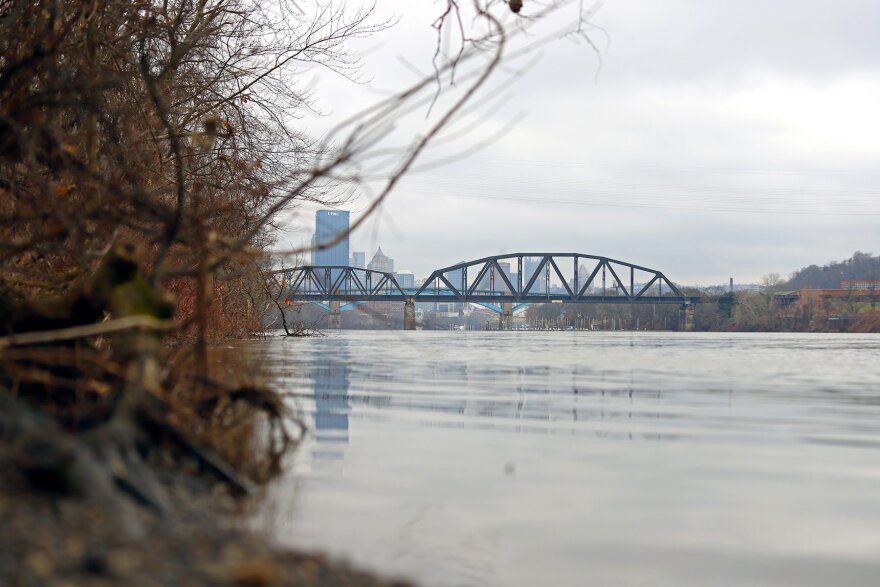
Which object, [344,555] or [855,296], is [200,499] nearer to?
[344,555]

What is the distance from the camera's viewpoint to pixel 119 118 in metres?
10.8

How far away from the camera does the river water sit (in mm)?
3861

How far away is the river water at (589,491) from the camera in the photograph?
3861 millimetres

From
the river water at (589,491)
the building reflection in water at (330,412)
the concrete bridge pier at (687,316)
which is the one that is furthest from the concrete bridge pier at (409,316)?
the river water at (589,491)

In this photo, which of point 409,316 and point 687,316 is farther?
point 687,316

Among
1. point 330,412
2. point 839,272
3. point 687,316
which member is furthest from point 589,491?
point 839,272

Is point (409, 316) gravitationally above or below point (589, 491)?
above

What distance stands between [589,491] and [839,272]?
6362 inches

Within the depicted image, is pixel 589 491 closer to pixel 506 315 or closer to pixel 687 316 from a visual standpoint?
pixel 687 316

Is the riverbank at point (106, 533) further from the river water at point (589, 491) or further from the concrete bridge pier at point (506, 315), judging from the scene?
the concrete bridge pier at point (506, 315)

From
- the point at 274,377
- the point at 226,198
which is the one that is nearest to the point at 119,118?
the point at 226,198

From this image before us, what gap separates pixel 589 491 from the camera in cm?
529

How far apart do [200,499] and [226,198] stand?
8530mm

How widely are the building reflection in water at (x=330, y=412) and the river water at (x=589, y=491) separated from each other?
42 mm
